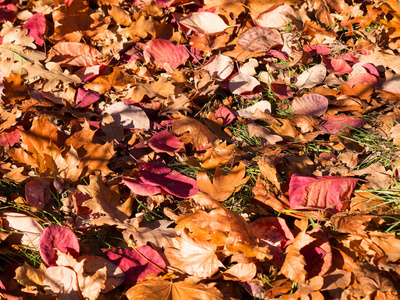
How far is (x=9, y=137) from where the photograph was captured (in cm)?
196

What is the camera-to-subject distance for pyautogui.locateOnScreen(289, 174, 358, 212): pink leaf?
161cm

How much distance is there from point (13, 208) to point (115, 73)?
961 millimetres

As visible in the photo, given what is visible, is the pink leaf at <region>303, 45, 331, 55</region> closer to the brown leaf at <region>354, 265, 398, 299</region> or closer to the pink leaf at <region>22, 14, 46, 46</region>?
the brown leaf at <region>354, 265, 398, 299</region>

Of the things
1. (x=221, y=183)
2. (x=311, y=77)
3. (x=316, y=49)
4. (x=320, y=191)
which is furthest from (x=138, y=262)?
(x=316, y=49)

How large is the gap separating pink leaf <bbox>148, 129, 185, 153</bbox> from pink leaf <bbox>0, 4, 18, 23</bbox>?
60.4 inches

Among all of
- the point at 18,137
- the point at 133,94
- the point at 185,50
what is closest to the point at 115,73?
the point at 133,94

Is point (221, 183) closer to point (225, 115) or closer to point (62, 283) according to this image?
point (225, 115)

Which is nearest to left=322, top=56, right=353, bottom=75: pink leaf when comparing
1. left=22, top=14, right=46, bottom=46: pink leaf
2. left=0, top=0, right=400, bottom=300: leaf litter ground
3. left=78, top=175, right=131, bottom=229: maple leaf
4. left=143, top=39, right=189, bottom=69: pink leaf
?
left=0, top=0, right=400, bottom=300: leaf litter ground

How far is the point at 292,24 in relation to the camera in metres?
2.51

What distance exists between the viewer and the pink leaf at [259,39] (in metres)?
2.40

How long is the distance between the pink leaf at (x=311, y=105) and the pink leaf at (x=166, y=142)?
67 cm

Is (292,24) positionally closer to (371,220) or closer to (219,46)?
(219,46)

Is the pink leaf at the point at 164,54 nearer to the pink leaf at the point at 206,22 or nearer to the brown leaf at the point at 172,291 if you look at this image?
the pink leaf at the point at 206,22

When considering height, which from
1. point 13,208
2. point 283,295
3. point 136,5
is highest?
point 136,5
